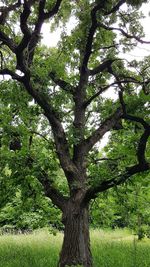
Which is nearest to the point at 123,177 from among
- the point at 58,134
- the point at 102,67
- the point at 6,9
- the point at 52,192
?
the point at 58,134

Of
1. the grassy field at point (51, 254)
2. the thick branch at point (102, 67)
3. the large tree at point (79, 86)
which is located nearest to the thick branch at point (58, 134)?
the large tree at point (79, 86)

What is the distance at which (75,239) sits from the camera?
10.6 meters

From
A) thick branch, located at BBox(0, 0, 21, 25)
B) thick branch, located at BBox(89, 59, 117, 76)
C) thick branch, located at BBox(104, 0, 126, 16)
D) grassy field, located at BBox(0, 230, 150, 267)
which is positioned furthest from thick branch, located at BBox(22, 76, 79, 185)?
thick branch, located at BBox(104, 0, 126, 16)

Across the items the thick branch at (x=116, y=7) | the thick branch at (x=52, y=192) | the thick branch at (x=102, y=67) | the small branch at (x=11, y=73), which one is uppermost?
the thick branch at (x=116, y=7)

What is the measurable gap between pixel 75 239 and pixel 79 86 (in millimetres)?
4808

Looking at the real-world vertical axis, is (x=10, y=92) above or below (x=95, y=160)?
above

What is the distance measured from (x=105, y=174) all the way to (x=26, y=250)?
841cm

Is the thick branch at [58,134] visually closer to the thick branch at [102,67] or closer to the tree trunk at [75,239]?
the tree trunk at [75,239]

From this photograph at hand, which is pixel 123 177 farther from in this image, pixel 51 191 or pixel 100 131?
pixel 51 191

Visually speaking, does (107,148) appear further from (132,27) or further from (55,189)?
(132,27)

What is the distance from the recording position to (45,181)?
456 inches

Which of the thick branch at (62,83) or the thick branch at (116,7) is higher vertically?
the thick branch at (116,7)

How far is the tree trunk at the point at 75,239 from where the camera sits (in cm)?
1042

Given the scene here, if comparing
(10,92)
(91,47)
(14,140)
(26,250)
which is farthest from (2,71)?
(26,250)
